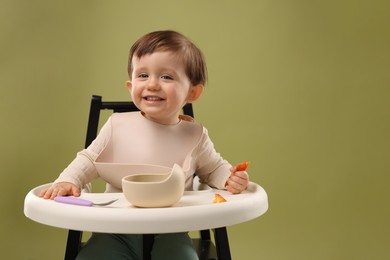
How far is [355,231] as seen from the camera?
7.02 feet

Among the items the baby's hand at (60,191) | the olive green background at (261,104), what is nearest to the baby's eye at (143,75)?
the baby's hand at (60,191)

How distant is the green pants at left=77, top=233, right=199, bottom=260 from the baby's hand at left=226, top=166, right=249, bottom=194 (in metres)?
0.17

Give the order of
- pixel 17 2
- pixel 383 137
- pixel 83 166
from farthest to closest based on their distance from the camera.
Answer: pixel 383 137 < pixel 17 2 < pixel 83 166

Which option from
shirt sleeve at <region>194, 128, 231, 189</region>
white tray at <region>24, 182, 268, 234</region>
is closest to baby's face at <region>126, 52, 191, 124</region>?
shirt sleeve at <region>194, 128, 231, 189</region>

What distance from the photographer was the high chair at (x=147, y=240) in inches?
49.7

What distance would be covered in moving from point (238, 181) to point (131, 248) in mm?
295

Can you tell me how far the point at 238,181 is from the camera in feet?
3.91

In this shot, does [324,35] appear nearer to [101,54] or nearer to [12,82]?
[101,54]

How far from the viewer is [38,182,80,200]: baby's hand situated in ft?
3.55

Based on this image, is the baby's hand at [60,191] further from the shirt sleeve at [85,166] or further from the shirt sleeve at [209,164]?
the shirt sleeve at [209,164]

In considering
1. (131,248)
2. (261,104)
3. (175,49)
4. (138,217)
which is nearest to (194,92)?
(175,49)

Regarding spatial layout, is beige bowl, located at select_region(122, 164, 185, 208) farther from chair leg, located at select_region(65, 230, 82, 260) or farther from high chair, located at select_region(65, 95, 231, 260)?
chair leg, located at select_region(65, 230, 82, 260)

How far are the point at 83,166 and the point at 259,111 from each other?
101cm

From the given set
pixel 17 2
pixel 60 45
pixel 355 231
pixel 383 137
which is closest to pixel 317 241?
pixel 355 231
